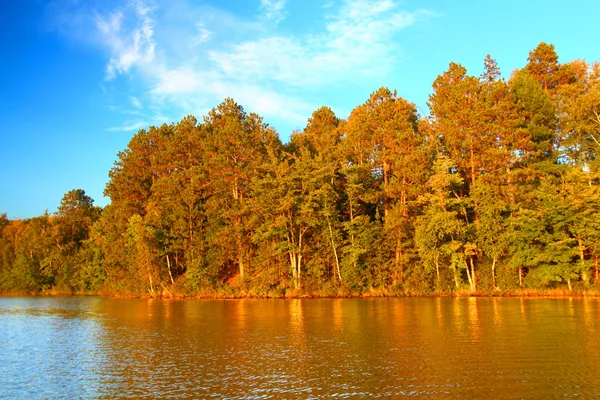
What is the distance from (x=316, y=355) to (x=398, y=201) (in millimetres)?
33921

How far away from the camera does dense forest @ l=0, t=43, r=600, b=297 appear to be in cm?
4516

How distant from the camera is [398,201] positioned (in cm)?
5162

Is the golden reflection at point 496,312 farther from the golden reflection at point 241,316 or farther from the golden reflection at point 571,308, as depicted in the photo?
the golden reflection at point 241,316

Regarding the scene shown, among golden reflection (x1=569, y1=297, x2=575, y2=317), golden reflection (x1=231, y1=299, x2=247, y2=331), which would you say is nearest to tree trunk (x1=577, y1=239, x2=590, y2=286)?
golden reflection (x1=569, y1=297, x2=575, y2=317)

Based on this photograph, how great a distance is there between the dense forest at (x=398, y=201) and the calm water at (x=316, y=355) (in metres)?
11.6

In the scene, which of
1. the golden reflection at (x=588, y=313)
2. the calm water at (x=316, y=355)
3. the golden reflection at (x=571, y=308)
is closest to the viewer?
the calm water at (x=316, y=355)

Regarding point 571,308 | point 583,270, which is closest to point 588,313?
point 571,308

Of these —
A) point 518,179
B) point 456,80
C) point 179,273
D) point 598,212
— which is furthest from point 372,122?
point 179,273

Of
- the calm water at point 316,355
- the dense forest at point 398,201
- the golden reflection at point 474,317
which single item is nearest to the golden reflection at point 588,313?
the calm water at point 316,355

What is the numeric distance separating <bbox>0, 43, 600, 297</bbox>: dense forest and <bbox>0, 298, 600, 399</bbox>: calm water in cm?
1162

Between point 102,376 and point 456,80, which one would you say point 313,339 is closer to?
point 102,376

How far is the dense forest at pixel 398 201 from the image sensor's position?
148 ft

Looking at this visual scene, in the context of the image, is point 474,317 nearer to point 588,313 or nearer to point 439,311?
point 439,311

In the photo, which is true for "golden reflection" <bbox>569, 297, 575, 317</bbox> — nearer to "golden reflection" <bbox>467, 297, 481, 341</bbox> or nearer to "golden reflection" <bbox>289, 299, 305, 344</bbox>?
"golden reflection" <bbox>467, 297, 481, 341</bbox>
